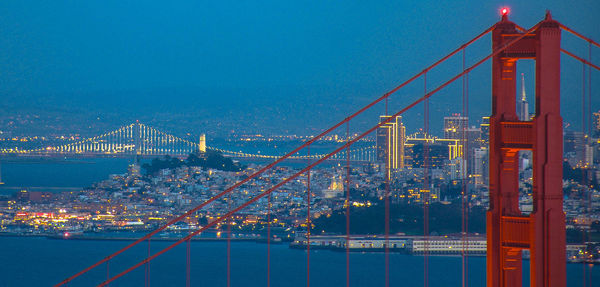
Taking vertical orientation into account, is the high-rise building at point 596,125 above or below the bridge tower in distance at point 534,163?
above

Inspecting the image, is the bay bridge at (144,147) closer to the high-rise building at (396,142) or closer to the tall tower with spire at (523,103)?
the high-rise building at (396,142)

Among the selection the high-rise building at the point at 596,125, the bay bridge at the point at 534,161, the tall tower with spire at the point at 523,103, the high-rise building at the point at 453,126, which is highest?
the high-rise building at the point at 453,126

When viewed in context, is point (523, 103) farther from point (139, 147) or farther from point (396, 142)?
point (139, 147)

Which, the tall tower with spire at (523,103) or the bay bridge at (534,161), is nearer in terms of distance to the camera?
the bay bridge at (534,161)

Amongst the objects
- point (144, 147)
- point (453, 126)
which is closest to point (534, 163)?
point (453, 126)

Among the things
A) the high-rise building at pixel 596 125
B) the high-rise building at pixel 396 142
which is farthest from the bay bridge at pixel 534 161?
the high-rise building at pixel 396 142

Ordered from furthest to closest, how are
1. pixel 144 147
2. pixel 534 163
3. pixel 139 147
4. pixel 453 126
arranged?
pixel 144 147 → pixel 139 147 → pixel 453 126 → pixel 534 163

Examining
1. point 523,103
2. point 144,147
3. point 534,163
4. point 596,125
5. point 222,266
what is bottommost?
point 222,266

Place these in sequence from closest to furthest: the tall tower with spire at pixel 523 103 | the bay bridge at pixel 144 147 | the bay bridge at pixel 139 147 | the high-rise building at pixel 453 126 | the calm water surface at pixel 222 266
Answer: the tall tower with spire at pixel 523 103, the calm water surface at pixel 222 266, the high-rise building at pixel 453 126, the bay bridge at pixel 144 147, the bay bridge at pixel 139 147

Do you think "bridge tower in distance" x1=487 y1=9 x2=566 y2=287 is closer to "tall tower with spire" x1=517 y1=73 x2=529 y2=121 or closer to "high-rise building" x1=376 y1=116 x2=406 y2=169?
"tall tower with spire" x1=517 y1=73 x2=529 y2=121
